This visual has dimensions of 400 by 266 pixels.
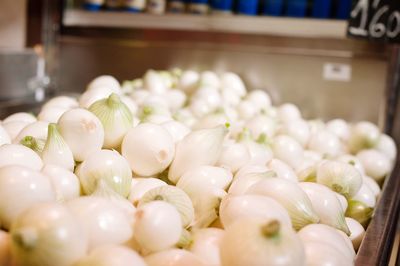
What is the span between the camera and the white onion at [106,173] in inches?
32.5

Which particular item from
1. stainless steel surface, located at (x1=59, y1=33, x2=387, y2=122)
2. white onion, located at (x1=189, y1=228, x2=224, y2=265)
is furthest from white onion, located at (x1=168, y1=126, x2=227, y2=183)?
stainless steel surface, located at (x1=59, y1=33, x2=387, y2=122)

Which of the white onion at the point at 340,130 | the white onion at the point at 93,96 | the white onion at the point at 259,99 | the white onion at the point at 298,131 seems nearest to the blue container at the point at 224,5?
the white onion at the point at 259,99

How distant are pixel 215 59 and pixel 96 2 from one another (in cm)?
73

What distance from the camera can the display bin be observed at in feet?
6.88

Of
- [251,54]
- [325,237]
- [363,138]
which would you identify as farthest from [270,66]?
[325,237]

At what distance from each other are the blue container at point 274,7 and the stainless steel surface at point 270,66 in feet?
0.55

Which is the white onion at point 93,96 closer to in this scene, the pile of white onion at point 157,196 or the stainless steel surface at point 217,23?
the pile of white onion at point 157,196

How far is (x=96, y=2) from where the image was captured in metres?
2.56

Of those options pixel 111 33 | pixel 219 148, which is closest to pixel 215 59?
pixel 111 33

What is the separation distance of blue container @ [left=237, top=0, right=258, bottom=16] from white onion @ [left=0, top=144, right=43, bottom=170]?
5.50 feet

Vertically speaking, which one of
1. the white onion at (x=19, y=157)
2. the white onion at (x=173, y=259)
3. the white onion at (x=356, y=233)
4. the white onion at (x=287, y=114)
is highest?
the white onion at (x=19, y=157)

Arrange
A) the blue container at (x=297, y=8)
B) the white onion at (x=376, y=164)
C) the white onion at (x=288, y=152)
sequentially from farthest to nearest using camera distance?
the blue container at (x=297, y=8), the white onion at (x=376, y=164), the white onion at (x=288, y=152)

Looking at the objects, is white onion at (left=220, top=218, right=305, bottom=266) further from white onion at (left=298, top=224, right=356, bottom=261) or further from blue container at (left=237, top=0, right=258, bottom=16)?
blue container at (left=237, top=0, right=258, bottom=16)

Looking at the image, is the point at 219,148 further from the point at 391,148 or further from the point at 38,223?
the point at 391,148
